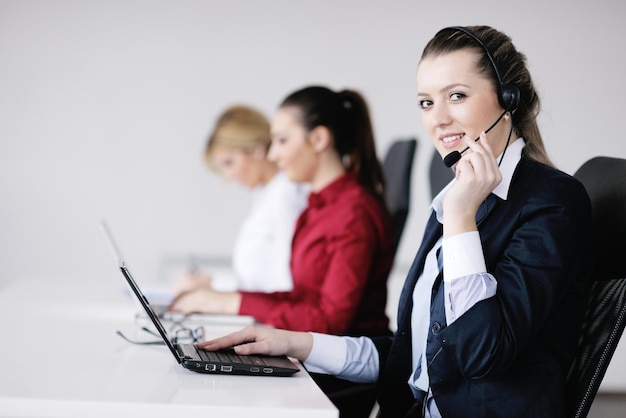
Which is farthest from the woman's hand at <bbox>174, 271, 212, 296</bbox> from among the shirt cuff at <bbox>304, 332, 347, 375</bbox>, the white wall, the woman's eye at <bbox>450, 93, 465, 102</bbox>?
the white wall

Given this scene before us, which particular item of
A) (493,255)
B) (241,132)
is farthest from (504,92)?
(241,132)

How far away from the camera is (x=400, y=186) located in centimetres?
259

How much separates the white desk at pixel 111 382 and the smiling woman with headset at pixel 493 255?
0.18 metres

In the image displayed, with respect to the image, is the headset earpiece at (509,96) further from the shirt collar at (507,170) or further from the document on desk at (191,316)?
the document on desk at (191,316)

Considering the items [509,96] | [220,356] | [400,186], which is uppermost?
[509,96]

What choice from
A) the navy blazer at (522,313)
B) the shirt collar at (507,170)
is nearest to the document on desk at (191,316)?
the shirt collar at (507,170)

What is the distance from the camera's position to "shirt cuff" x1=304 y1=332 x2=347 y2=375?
174cm

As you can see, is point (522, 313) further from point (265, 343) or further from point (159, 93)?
point (159, 93)

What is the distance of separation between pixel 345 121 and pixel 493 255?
4.21 feet

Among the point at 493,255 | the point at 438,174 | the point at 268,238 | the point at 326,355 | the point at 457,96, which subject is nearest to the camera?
the point at 493,255

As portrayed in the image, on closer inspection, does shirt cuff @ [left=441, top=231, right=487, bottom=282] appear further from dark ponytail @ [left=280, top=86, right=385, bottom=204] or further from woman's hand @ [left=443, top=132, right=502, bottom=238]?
dark ponytail @ [left=280, top=86, right=385, bottom=204]

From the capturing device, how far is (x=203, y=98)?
509 cm

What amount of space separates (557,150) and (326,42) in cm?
144

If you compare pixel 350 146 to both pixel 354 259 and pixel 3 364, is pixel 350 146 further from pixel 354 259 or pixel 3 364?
pixel 3 364
